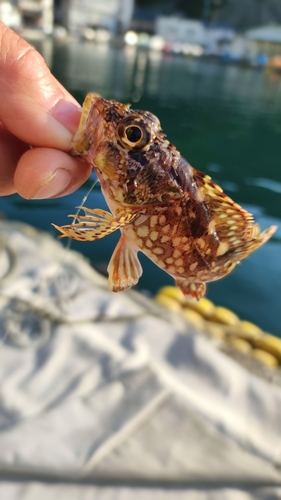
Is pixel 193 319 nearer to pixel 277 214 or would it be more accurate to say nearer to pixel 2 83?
pixel 2 83

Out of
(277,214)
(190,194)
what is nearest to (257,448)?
(190,194)

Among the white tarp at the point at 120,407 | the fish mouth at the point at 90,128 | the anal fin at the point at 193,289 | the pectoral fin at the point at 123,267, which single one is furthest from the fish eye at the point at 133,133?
the white tarp at the point at 120,407

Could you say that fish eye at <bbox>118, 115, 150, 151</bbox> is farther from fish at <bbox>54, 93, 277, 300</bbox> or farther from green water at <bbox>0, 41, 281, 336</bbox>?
green water at <bbox>0, 41, 281, 336</bbox>

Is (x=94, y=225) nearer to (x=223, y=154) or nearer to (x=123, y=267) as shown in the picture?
(x=123, y=267)

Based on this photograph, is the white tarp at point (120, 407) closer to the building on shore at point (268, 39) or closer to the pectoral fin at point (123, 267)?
the pectoral fin at point (123, 267)

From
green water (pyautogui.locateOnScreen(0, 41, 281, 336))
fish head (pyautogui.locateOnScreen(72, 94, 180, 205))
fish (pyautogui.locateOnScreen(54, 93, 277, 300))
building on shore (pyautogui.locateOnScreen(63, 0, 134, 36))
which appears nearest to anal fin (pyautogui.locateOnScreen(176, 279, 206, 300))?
fish (pyautogui.locateOnScreen(54, 93, 277, 300))

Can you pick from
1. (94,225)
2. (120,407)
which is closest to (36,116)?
(94,225)
